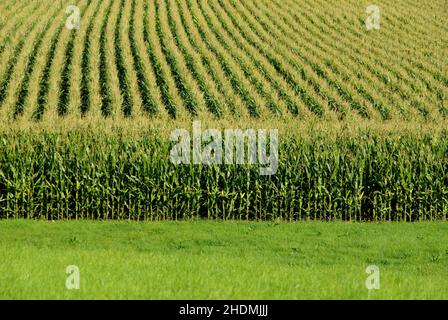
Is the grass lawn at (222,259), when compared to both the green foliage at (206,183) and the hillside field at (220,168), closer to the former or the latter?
the hillside field at (220,168)

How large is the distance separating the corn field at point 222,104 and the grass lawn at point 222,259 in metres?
1.23

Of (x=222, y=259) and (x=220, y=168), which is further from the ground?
(x=220, y=168)

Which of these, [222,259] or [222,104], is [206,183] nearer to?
[222,259]

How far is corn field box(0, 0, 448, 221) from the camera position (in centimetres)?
1994

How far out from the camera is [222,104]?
32.4m

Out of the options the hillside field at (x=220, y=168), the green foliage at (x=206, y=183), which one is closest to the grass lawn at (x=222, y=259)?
the hillside field at (x=220, y=168)

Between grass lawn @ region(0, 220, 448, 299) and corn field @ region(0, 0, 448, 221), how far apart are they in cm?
123

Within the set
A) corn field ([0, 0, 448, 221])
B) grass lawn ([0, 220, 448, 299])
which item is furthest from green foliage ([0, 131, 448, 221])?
grass lawn ([0, 220, 448, 299])

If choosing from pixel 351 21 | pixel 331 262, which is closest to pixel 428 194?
pixel 331 262

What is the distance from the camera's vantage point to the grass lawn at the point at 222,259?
10602mm

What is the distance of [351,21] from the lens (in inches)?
1946

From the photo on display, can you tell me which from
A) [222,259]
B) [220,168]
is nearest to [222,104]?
[220,168]

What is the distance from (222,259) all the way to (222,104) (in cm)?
1894

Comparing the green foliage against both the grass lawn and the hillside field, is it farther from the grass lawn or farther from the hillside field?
the grass lawn
